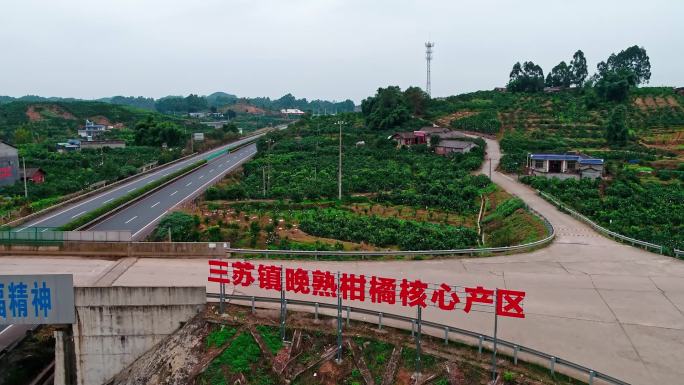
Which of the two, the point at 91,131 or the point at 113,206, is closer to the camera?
the point at 113,206

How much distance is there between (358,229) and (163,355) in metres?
15.1

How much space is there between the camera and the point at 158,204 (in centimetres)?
3662

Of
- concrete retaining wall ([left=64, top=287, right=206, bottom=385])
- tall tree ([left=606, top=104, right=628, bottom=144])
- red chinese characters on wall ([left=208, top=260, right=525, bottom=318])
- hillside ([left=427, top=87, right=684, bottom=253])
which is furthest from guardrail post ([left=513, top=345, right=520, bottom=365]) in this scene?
tall tree ([left=606, top=104, right=628, bottom=144])

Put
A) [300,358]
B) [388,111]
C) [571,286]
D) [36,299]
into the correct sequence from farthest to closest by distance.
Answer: [388,111]
[571,286]
[36,299]
[300,358]

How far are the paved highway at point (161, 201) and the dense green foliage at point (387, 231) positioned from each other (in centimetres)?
936

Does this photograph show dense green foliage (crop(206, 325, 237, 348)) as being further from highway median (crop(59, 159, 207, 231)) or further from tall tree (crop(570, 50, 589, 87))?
tall tree (crop(570, 50, 589, 87))

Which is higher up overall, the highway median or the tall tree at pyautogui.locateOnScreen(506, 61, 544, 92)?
the tall tree at pyautogui.locateOnScreen(506, 61, 544, 92)

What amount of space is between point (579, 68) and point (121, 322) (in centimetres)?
10264

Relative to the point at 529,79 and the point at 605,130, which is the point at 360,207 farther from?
the point at 529,79

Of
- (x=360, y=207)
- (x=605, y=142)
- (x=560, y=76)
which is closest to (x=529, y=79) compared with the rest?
(x=560, y=76)

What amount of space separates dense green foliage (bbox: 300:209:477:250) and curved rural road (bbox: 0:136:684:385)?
4.20 meters

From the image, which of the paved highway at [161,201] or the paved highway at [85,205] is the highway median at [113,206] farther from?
the paved highway at [85,205]

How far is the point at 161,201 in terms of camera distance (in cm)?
3778

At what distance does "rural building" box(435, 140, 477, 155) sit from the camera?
6056 cm
